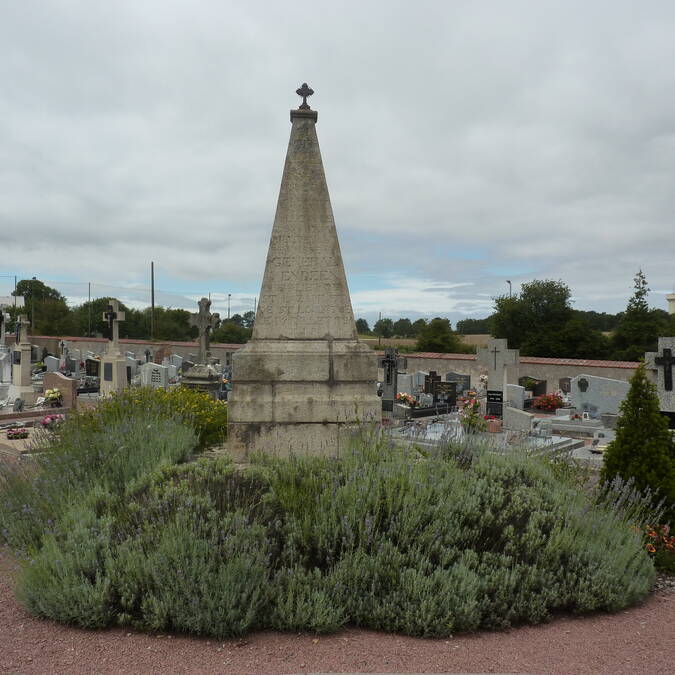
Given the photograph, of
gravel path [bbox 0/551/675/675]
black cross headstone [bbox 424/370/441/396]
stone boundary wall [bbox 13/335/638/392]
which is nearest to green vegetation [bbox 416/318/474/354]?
stone boundary wall [bbox 13/335/638/392]

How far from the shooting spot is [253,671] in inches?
125

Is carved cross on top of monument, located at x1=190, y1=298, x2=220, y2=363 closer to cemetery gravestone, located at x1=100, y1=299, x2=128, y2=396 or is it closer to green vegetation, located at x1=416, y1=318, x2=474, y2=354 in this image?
cemetery gravestone, located at x1=100, y1=299, x2=128, y2=396

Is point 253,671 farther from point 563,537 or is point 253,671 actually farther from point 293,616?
point 563,537

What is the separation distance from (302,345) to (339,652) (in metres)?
3.48

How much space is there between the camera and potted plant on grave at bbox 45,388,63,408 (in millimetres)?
17047

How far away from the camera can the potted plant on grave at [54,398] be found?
17047 mm

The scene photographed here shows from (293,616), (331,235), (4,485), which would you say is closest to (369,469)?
(293,616)

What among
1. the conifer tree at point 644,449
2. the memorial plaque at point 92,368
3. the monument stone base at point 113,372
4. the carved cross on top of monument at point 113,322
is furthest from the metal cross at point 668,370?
the memorial plaque at point 92,368

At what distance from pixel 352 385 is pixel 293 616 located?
3.01 meters

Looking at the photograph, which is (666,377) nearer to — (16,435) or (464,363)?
(16,435)

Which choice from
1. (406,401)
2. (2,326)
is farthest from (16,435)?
(2,326)

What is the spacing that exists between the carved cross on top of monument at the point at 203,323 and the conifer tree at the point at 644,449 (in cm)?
1482

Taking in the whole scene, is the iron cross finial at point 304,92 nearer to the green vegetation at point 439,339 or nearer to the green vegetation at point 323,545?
the green vegetation at point 323,545

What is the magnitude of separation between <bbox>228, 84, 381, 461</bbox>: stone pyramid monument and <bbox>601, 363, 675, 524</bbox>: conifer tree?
247cm
